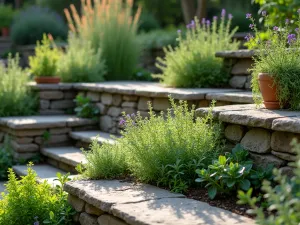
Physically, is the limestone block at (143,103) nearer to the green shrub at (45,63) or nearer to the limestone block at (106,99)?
the limestone block at (106,99)

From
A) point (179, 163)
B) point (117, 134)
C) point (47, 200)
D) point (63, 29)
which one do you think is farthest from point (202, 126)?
point (63, 29)

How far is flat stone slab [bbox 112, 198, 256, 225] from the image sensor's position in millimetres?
2707

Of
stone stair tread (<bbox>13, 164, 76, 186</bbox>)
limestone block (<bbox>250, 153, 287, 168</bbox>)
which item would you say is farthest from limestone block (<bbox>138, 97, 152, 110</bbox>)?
limestone block (<bbox>250, 153, 287, 168</bbox>)

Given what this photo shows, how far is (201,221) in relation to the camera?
2699mm

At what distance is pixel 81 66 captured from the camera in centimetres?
695

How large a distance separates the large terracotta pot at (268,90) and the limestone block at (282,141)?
0.45 m

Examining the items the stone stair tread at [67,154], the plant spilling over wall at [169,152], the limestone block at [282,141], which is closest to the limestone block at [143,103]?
the stone stair tread at [67,154]

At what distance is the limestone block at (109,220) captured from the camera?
3074 mm

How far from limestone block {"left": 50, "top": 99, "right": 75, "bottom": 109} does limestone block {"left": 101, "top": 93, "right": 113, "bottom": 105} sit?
2.45 ft

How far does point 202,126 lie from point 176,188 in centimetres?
48

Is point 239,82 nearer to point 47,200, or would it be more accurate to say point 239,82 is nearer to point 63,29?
point 47,200

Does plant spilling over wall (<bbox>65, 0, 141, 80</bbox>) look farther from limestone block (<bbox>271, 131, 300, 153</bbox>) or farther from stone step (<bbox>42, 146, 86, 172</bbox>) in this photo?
limestone block (<bbox>271, 131, 300, 153</bbox>)

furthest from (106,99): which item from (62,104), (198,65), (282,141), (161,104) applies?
(282,141)

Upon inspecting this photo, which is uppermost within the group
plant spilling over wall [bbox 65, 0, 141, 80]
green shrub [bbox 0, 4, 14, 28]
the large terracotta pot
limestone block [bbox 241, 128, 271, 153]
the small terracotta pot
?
green shrub [bbox 0, 4, 14, 28]
